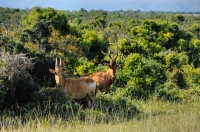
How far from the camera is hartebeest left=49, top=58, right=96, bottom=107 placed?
1037 cm

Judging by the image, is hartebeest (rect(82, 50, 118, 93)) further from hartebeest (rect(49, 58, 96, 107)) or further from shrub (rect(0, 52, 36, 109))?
shrub (rect(0, 52, 36, 109))

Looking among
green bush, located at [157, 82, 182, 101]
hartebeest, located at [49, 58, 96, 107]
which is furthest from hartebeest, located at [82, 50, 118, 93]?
green bush, located at [157, 82, 182, 101]

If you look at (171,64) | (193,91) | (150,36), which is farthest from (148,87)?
(150,36)

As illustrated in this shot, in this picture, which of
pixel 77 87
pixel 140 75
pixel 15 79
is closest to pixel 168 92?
pixel 140 75

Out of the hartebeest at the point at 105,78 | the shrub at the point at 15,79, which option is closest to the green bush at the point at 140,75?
the hartebeest at the point at 105,78

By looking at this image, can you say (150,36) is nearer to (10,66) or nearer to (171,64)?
(171,64)

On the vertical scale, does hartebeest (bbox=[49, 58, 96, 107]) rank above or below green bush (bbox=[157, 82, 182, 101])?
above

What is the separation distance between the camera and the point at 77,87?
10.8 metres

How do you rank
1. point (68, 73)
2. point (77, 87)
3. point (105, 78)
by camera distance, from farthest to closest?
point (68, 73) < point (105, 78) < point (77, 87)

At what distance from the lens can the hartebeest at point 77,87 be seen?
10369 mm

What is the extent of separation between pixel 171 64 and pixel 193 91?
7876mm

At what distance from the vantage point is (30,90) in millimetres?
10102

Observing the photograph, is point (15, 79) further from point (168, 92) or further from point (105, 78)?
point (168, 92)

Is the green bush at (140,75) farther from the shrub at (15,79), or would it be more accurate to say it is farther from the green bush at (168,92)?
the shrub at (15,79)
